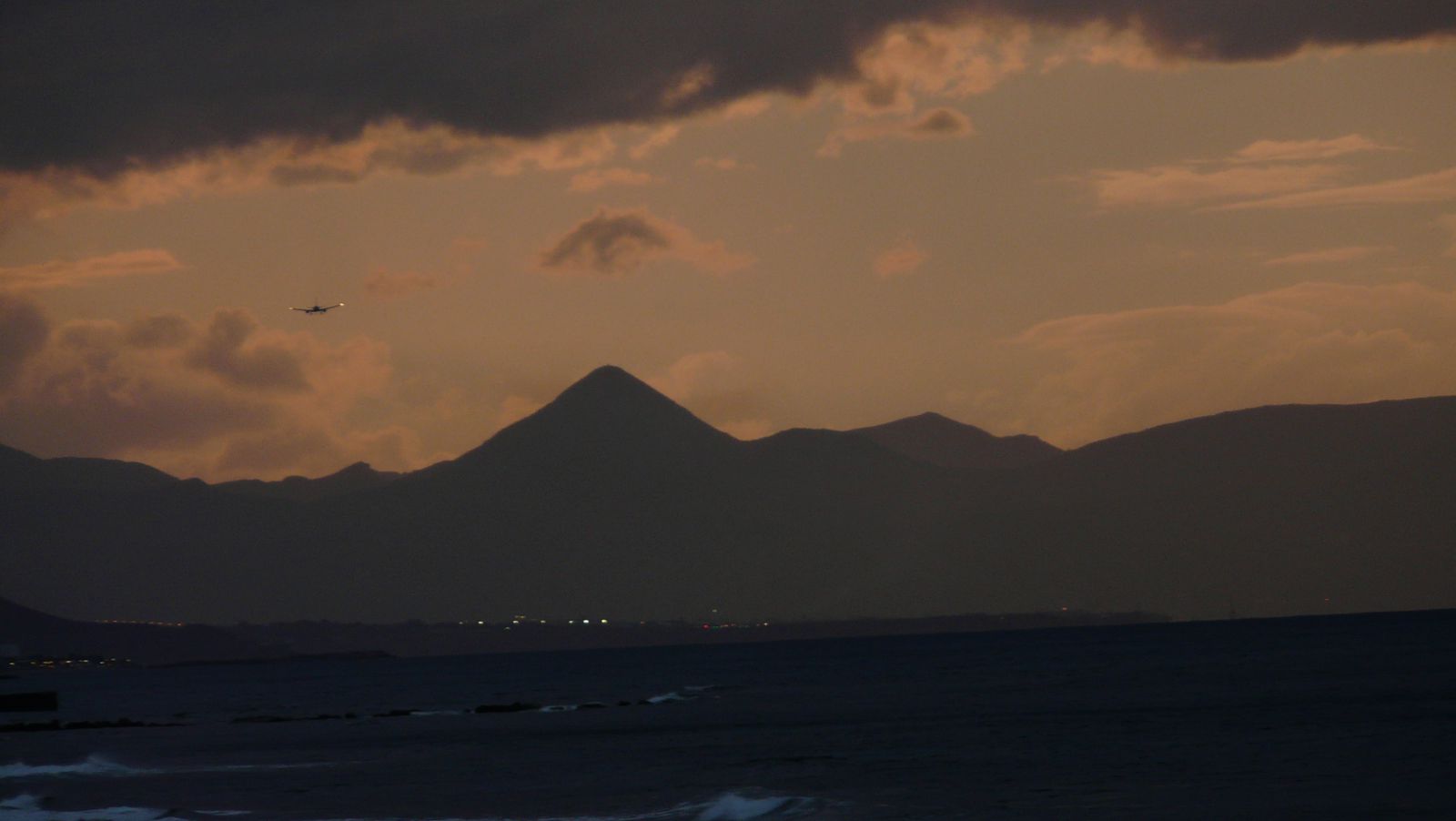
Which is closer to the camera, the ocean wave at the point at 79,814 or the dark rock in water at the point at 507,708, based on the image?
the ocean wave at the point at 79,814

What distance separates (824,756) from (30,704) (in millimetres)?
115406

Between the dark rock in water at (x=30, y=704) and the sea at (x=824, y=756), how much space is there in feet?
65.0

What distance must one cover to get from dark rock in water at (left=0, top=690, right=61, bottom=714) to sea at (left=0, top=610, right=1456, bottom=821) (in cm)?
1982

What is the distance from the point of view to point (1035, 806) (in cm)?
→ 5666

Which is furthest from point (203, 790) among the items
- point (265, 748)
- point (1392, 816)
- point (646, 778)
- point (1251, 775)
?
point (1392, 816)

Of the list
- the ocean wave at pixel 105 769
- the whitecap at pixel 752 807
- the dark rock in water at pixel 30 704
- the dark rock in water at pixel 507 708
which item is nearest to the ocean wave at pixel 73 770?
the ocean wave at pixel 105 769

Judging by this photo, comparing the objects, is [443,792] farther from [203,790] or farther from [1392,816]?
[1392,816]

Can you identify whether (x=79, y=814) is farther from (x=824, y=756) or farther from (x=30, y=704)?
(x=30, y=704)

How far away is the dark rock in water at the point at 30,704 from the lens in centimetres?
16612

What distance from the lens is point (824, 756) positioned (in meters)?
78.8

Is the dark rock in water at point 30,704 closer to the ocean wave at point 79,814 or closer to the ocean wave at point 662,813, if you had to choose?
the ocean wave at point 79,814

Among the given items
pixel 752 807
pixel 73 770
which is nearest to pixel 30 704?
pixel 73 770

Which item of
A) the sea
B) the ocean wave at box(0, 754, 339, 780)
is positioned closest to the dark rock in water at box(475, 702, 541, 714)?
the sea

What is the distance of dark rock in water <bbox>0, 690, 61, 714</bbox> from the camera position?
545ft
